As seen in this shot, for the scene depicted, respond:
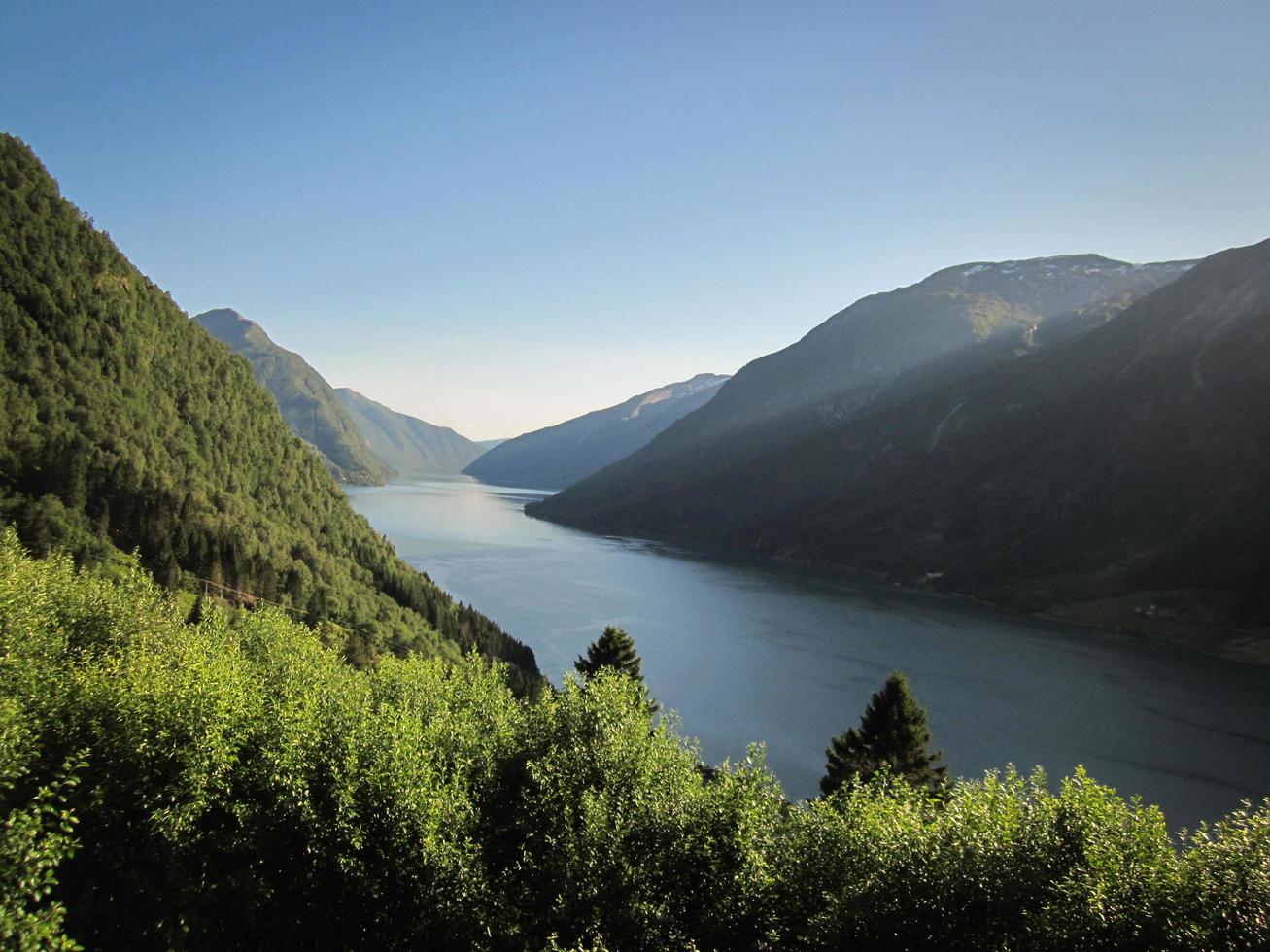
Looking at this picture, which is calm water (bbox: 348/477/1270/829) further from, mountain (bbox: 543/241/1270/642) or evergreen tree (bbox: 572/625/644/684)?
mountain (bbox: 543/241/1270/642)

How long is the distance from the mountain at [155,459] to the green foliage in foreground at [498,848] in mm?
48075

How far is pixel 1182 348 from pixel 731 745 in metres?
203

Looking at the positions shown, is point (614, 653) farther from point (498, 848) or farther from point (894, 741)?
point (498, 848)

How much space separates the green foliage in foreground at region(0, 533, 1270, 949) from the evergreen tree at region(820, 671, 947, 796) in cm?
1850

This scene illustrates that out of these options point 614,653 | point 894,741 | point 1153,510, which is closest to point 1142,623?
point 1153,510

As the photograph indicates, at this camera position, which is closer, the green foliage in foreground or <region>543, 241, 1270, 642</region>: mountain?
the green foliage in foreground

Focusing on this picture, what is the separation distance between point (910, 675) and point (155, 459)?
306ft

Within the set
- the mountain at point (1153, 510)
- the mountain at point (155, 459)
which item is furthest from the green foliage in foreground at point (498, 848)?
the mountain at point (1153, 510)

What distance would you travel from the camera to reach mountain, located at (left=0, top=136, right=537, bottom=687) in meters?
66.4

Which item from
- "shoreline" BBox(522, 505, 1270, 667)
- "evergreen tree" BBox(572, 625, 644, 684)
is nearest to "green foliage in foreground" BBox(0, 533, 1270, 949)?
"evergreen tree" BBox(572, 625, 644, 684)

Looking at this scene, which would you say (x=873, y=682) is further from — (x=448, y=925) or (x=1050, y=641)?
(x=448, y=925)

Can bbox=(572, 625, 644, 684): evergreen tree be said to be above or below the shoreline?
above

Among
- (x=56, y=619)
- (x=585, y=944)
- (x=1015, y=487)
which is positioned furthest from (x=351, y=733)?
(x=1015, y=487)

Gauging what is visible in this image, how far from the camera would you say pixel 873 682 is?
8638cm
